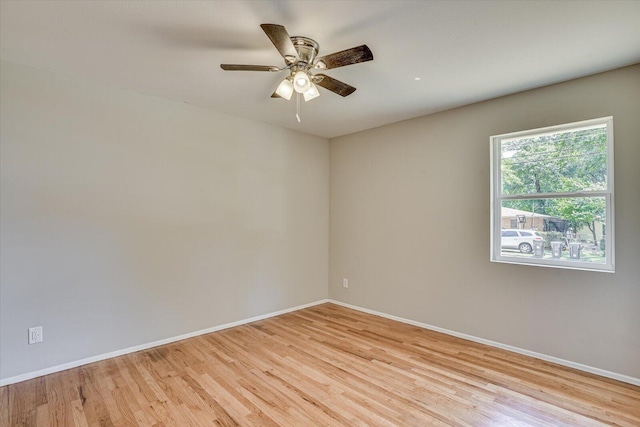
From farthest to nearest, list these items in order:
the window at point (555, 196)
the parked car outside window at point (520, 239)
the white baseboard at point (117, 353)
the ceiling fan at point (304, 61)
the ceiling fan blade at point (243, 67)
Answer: the parked car outside window at point (520, 239), the window at point (555, 196), the white baseboard at point (117, 353), the ceiling fan blade at point (243, 67), the ceiling fan at point (304, 61)

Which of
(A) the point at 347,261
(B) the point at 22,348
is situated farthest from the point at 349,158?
(B) the point at 22,348

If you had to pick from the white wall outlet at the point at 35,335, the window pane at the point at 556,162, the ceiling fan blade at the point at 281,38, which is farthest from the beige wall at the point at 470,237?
the white wall outlet at the point at 35,335

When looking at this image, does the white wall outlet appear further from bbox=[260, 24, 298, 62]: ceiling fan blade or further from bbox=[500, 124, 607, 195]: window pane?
bbox=[500, 124, 607, 195]: window pane

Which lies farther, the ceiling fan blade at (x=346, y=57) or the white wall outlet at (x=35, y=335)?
the white wall outlet at (x=35, y=335)

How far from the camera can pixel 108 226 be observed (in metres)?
2.89

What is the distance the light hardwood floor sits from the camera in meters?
2.04

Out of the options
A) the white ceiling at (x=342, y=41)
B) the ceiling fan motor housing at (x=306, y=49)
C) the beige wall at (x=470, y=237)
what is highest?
the white ceiling at (x=342, y=41)

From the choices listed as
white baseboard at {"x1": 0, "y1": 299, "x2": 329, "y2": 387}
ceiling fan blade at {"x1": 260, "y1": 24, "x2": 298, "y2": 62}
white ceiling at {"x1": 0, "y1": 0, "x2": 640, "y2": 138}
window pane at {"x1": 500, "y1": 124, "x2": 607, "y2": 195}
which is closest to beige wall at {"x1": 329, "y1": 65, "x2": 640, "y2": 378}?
window pane at {"x1": 500, "y1": 124, "x2": 607, "y2": 195}

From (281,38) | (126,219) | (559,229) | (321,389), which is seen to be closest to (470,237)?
(559,229)

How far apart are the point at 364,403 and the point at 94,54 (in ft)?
10.6

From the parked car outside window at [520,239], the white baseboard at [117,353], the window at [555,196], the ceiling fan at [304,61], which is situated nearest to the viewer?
the ceiling fan at [304,61]

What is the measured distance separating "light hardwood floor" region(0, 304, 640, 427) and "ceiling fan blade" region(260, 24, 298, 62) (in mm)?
2308

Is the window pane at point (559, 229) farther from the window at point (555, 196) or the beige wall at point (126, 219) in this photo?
the beige wall at point (126, 219)

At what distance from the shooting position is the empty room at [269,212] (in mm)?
2053
